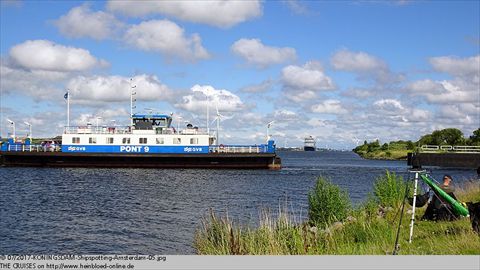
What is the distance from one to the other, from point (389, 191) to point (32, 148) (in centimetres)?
5640

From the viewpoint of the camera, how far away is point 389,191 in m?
19.0

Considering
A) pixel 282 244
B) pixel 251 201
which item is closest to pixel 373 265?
pixel 282 244

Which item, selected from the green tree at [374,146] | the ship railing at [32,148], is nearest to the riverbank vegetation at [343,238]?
the ship railing at [32,148]

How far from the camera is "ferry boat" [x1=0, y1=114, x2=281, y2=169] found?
201 feet

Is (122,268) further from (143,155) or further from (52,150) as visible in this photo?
(52,150)

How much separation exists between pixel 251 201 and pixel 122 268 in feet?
76.7

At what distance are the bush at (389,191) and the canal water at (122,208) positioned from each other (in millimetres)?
3274

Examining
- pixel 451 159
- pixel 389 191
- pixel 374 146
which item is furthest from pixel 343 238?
pixel 374 146

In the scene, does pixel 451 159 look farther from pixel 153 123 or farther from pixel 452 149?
pixel 153 123

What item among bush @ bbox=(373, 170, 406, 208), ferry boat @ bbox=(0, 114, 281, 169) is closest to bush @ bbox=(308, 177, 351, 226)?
bush @ bbox=(373, 170, 406, 208)

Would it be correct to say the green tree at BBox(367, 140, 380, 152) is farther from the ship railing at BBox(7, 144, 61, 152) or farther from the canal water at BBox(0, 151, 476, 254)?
the canal water at BBox(0, 151, 476, 254)

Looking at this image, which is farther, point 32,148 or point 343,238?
point 32,148

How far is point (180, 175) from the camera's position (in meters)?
53.7

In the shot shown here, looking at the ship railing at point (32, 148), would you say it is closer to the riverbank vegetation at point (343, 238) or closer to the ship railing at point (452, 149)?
the ship railing at point (452, 149)
